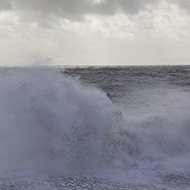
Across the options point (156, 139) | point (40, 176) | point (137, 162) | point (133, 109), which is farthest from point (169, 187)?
point (133, 109)

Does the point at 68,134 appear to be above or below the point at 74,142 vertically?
above

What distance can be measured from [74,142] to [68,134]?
31 cm

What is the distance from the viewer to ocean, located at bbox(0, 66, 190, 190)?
28.5ft

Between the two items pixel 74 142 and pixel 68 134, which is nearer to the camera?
pixel 74 142

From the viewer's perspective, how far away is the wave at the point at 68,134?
9.95 metres

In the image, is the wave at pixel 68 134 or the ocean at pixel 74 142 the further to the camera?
the wave at pixel 68 134

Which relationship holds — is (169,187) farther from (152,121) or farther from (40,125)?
(152,121)

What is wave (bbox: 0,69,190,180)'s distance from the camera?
9953 mm

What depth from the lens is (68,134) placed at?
10.6 metres

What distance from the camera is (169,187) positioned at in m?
8.19

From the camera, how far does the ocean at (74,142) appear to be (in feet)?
28.5

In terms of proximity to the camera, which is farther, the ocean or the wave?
the wave

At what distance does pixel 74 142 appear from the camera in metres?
10.5

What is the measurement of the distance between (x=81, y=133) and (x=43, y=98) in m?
1.63
